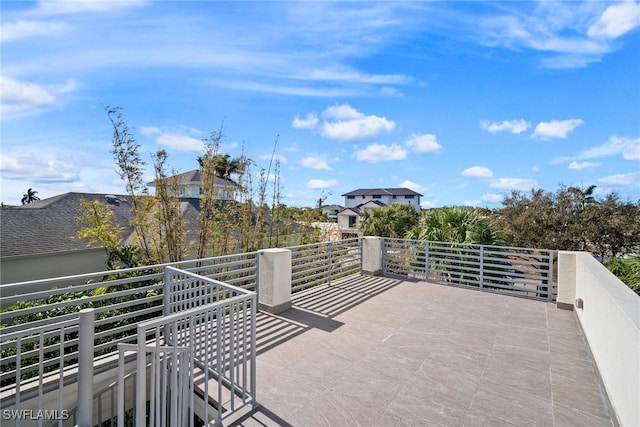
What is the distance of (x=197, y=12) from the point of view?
5414 mm

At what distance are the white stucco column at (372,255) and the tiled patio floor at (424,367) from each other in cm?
199

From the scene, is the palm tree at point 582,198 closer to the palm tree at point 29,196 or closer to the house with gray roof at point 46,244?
the house with gray roof at point 46,244

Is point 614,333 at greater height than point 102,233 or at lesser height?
lesser

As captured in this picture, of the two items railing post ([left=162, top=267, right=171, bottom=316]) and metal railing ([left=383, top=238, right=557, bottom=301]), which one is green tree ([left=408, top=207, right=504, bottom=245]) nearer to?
metal railing ([left=383, top=238, right=557, bottom=301])

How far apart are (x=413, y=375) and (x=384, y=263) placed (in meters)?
4.48

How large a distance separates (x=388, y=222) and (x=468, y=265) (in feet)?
12.4

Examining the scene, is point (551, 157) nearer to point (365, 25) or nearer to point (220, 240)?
point (365, 25)

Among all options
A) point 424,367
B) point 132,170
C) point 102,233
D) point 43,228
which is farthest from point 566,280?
point 43,228

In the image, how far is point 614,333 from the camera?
2430mm

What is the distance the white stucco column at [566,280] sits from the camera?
495 centimetres

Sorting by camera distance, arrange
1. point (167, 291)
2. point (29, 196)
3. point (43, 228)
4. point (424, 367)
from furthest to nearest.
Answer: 1. point (29, 196)
2. point (43, 228)
3. point (167, 291)
4. point (424, 367)

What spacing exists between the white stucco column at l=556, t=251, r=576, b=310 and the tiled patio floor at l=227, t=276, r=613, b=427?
222mm

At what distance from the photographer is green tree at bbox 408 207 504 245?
697 centimetres

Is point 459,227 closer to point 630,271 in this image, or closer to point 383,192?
point 630,271
